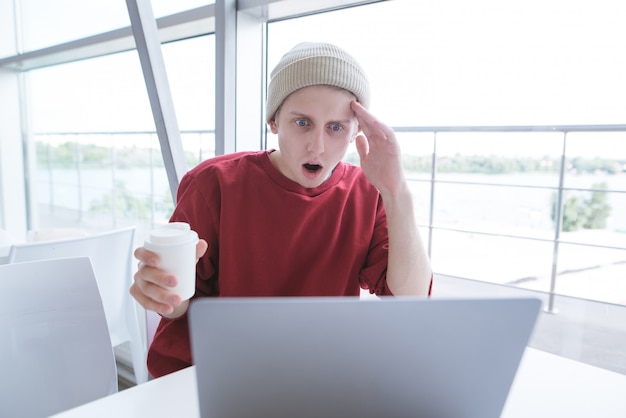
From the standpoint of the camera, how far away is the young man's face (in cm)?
84

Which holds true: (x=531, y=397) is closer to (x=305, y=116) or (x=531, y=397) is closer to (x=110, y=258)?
(x=305, y=116)

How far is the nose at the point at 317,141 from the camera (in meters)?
0.85

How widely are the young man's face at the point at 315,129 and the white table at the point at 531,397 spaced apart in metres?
0.48

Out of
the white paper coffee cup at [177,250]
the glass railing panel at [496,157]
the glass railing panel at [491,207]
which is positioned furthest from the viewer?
the glass railing panel at [491,207]

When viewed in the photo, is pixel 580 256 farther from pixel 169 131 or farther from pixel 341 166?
pixel 169 131

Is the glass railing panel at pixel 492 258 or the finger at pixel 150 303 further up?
the finger at pixel 150 303

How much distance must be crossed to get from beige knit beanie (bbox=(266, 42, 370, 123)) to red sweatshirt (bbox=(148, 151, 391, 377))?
0.21m

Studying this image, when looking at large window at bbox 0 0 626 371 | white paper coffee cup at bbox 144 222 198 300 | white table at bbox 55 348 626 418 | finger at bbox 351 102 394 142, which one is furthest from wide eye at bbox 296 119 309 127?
white table at bbox 55 348 626 418

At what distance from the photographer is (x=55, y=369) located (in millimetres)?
998

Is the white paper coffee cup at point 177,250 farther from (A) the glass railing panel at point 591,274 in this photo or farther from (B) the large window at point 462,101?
(A) the glass railing panel at point 591,274

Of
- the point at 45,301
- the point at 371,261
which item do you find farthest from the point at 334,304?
the point at 45,301

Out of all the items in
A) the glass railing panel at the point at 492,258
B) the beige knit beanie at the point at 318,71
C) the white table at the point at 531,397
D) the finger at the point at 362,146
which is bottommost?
the glass railing panel at the point at 492,258

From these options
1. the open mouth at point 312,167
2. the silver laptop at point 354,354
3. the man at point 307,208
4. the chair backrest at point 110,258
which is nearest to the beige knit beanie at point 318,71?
the man at point 307,208

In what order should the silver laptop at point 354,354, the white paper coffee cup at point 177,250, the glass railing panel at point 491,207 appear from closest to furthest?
the silver laptop at point 354,354 < the white paper coffee cup at point 177,250 < the glass railing panel at point 491,207
